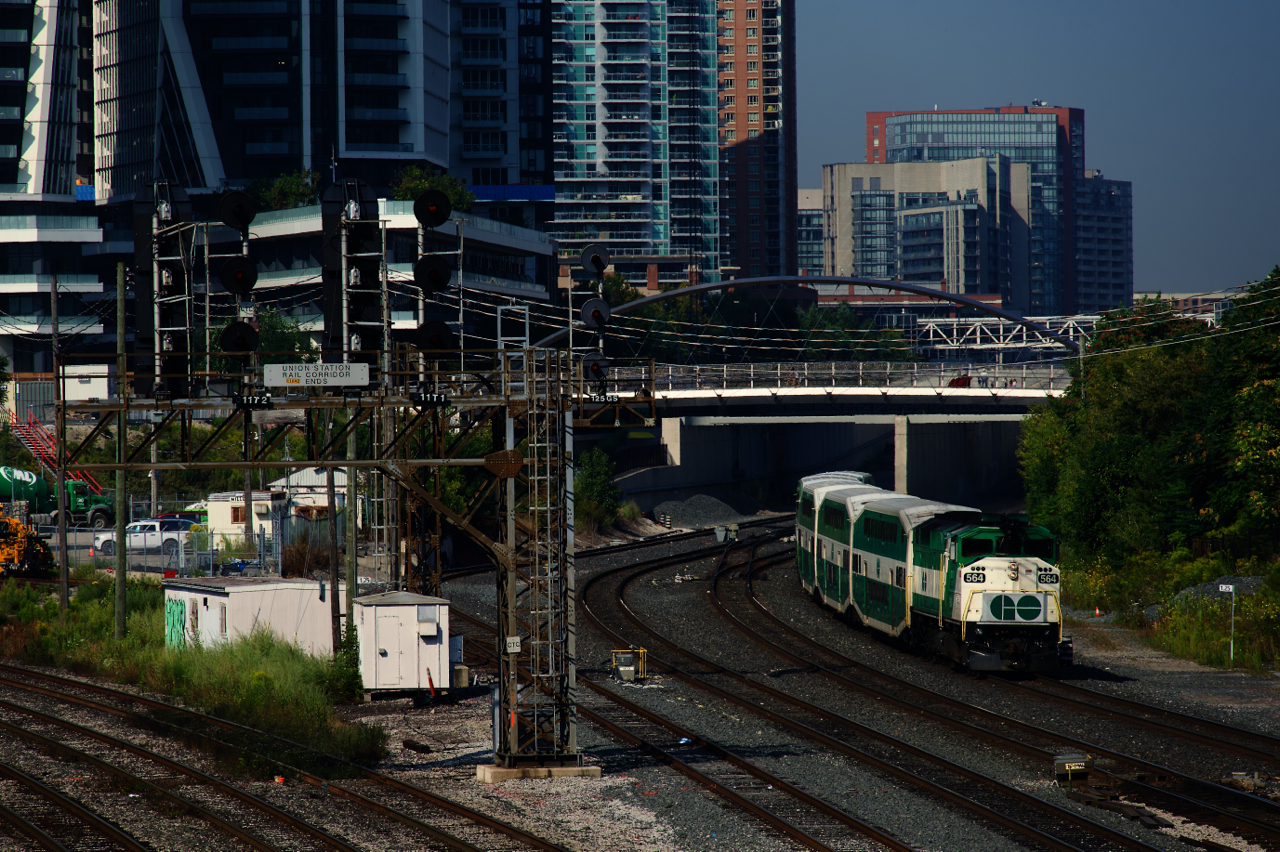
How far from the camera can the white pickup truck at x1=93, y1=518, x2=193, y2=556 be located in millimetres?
53938

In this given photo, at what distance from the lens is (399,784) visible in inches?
853

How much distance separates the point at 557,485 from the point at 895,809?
7405 mm

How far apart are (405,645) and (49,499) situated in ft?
149

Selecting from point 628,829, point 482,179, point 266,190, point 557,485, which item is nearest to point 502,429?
point 557,485

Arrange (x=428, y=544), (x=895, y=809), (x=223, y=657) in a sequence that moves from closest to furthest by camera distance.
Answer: (x=895, y=809) → (x=223, y=657) → (x=428, y=544)

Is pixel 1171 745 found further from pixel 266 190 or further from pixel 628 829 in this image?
pixel 266 190

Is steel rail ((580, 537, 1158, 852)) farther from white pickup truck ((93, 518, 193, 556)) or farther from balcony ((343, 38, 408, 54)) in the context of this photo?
balcony ((343, 38, 408, 54))

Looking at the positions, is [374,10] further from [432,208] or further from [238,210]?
[238,210]

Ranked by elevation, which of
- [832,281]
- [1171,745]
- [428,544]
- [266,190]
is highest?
[266,190]

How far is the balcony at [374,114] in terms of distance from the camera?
12938 centimetres

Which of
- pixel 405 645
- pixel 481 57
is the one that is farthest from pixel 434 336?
pixel 481 57

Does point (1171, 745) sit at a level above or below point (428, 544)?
below

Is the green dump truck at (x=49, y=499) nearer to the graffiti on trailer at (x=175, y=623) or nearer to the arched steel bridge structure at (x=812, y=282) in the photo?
the graffiti on trailer at (x=175, y=623)

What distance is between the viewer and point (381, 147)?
130 metres
